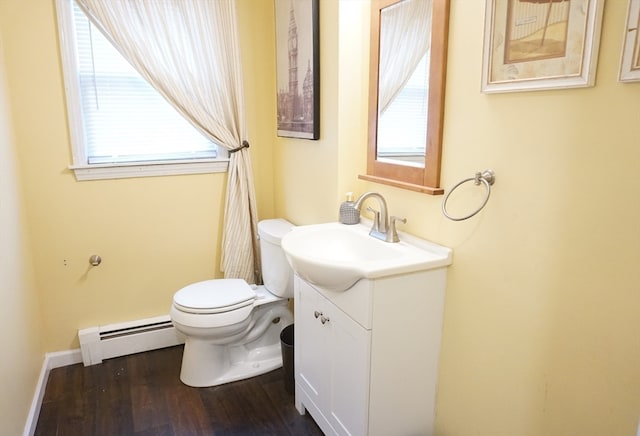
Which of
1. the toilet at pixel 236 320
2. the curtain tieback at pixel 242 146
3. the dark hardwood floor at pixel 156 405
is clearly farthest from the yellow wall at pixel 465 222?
the toilet at pixel 236 320

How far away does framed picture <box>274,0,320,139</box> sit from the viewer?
215cm

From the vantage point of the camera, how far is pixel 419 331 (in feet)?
5.38

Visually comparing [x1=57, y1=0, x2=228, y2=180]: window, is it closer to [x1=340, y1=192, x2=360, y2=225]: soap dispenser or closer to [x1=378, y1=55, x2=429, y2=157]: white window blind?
[x1=340, y1=192, x2=360, y2=225]: soap dispenser

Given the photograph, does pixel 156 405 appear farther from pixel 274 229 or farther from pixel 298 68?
pixel 298 68

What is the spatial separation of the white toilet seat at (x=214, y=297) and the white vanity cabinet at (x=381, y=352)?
583mm

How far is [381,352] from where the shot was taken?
1567mm

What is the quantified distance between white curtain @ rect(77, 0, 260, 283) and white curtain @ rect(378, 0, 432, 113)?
1043 mm

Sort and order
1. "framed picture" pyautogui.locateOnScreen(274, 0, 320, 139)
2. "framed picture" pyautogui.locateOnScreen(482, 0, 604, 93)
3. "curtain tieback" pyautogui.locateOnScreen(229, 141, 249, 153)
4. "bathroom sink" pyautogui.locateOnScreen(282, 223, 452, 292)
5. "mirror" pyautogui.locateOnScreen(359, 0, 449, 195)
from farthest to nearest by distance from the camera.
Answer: "curtain tieback" pyautogui.locateOnScreen(229, 141, 249, 153), "framed picture" pyautogui.locateOnScreen(274, 0, 320, 139), "mirror" pyautogui.locateOnScreen(359, 0, 449, 195), "bathroom sink" pyautogui.locateOnScreen(282, 223, 452, 292), "framed picture" pyautogui.locateOnScreen(482, 0, 604, 93)

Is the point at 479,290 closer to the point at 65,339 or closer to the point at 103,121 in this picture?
the point at 103,121

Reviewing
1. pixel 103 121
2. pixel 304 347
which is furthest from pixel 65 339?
pixel 304 347

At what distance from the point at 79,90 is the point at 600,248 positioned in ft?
7.99

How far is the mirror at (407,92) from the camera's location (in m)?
1.60

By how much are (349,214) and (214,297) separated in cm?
85

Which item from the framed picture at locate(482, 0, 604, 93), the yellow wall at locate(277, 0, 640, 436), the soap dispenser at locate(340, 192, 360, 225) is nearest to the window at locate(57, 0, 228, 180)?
the soap dispenser at locate(340, 192, 360, 225)
